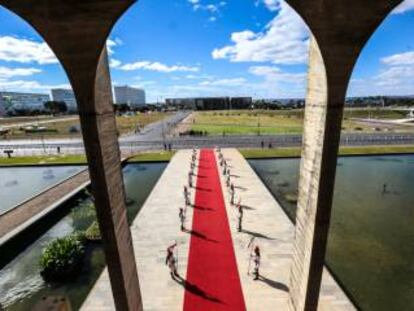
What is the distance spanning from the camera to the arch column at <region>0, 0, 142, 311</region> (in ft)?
19.0

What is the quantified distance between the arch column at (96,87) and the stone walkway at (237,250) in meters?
2.65

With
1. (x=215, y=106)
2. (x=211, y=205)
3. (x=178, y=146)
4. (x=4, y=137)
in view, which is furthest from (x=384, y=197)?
(x=215, y=106)

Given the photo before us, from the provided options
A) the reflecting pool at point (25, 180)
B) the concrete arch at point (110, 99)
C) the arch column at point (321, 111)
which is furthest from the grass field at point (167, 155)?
the concrete arch at point (110, 99)

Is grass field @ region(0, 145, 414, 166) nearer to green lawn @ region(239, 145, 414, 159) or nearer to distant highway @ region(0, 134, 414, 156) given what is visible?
green lawn @ region(239, 145, 414, 159)

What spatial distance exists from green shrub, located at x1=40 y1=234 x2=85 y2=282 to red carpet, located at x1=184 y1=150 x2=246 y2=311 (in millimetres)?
5247

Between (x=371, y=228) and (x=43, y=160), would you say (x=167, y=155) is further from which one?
(x=371, y=228)

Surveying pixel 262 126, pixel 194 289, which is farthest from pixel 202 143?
pixel 194 289

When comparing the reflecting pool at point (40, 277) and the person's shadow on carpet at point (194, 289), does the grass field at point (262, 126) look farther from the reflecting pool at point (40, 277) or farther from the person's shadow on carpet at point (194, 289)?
the person's shadow on carpet at point (194, 289)

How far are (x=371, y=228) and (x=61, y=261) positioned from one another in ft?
53.5

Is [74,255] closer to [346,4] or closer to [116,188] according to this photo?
[116,188]

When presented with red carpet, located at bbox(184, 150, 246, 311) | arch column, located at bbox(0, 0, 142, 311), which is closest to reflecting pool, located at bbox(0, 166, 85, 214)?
red carpet, located at bbox(184, 150, 246, 311)

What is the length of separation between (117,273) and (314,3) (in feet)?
27.3

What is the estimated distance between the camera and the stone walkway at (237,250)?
34.0ft

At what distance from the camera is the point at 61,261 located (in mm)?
12680
